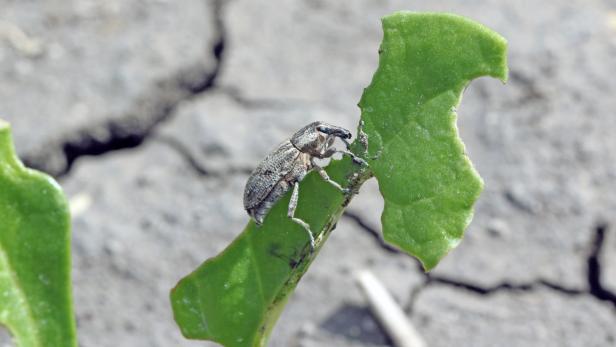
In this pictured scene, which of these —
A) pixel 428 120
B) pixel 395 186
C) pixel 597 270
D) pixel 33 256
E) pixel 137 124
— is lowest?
pixel 137 124

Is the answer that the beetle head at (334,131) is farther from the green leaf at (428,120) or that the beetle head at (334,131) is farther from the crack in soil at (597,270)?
the crack in soil at (597,270)

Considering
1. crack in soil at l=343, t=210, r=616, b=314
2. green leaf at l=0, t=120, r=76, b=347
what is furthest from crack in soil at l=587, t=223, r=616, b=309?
green leaf at l=0, t=120, r=76, b=347

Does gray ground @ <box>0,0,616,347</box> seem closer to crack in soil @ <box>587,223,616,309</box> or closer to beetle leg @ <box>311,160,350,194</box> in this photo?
crack in soil @ <box>587,223,616,309</box>

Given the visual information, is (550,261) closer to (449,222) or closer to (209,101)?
(209,101)

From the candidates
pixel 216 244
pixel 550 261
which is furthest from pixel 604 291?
pixel 216 244

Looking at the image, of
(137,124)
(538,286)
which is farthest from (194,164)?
(538,286)

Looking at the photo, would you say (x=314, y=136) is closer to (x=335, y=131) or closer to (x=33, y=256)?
(x=335, y=131)
